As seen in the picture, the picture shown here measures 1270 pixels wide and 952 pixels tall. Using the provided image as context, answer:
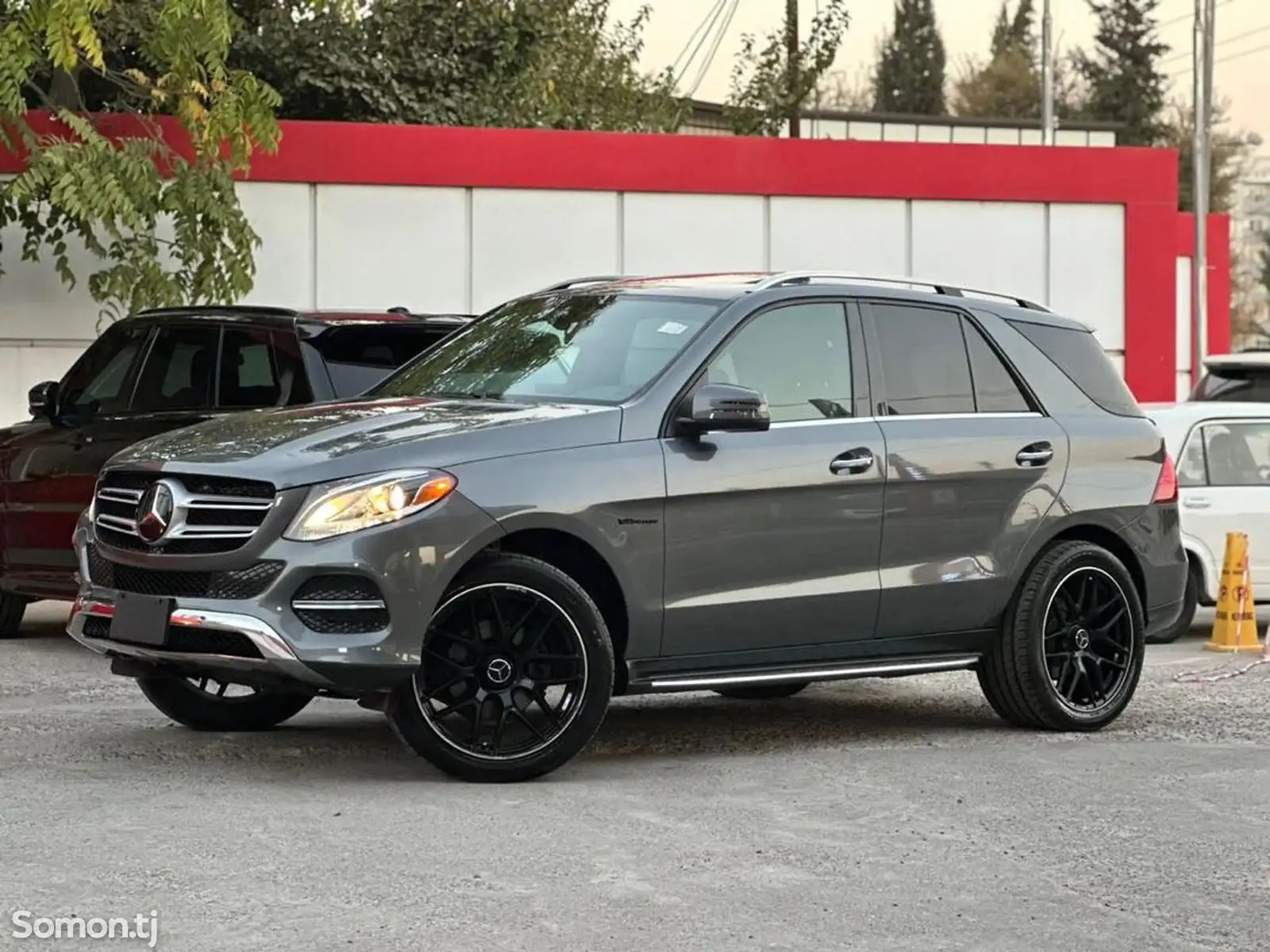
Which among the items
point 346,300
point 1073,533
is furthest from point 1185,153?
point 1073,533

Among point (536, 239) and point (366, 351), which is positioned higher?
point (536, 239)

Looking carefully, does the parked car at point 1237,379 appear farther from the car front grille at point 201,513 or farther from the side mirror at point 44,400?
the car front grille at point 201,513

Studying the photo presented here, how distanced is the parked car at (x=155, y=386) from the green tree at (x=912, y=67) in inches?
4036

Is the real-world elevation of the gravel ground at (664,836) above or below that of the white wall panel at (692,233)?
below

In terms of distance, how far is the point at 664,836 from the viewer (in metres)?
6.73

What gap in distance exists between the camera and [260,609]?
718 cm

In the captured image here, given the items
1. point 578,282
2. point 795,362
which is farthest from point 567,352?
point 795,362

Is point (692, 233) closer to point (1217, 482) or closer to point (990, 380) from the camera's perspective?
point (1217, 482)

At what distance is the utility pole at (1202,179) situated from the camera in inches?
1378

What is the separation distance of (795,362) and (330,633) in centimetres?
235

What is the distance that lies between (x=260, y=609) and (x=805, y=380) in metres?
2.50

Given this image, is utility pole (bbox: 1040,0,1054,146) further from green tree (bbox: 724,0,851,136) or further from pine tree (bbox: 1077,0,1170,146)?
pine tree (bbox: 1077,0,1170,146)

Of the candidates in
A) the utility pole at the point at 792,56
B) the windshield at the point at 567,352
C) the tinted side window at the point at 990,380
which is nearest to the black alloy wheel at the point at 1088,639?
the tinted side window at the point at 990,380

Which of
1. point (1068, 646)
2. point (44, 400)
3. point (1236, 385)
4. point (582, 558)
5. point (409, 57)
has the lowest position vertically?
point (1068, 646)
